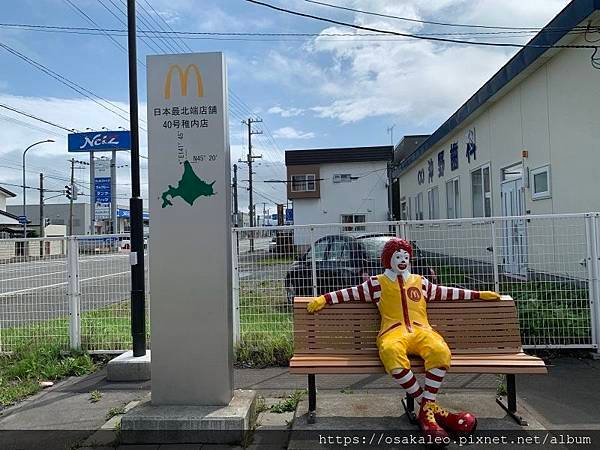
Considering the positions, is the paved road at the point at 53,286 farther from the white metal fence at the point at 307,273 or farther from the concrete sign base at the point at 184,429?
the concrete sign base at the point at 184,429

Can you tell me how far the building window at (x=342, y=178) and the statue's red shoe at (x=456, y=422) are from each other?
31.3m

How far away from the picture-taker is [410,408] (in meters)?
4.23

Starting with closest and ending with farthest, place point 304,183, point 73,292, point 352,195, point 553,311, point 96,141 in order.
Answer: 1. point 553,311
2. point 73,292
3. point 96,141
4. point 352,195
5. point 304,183

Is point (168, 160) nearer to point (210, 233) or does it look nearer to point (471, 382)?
point (210, 233)

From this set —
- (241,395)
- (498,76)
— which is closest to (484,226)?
(241,395)

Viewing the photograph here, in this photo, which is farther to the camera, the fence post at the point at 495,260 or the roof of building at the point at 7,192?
the roof of building at the point at 7,192

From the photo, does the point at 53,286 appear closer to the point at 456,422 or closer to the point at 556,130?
the point at 456,422

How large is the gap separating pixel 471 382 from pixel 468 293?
114cm

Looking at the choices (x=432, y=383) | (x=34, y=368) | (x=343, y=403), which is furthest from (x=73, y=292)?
(x=432, y=383)

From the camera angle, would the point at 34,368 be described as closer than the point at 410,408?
No

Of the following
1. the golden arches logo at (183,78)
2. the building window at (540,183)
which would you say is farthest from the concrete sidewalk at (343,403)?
the building window at (540,183)

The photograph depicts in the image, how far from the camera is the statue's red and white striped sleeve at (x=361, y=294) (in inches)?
174

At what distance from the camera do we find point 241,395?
14.3 ft

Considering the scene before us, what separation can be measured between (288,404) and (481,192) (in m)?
11.1
